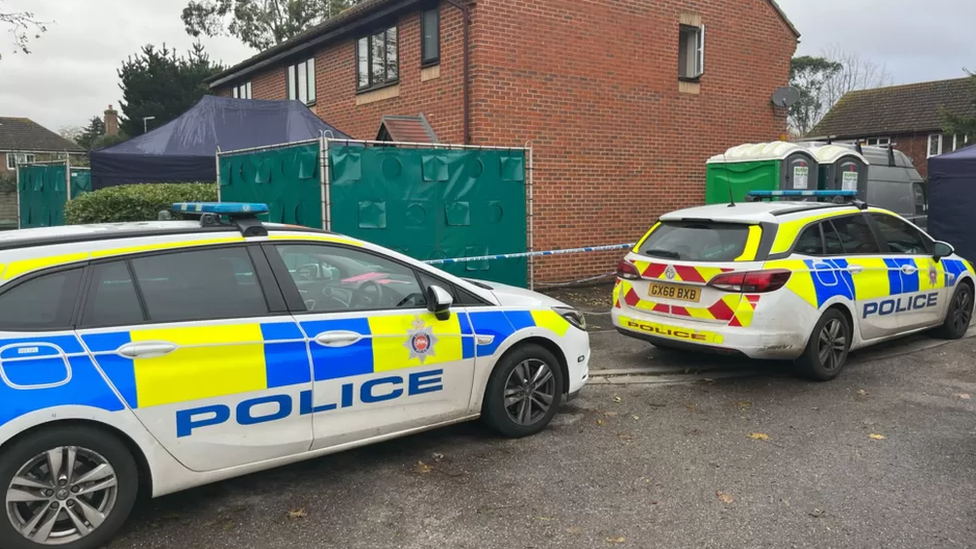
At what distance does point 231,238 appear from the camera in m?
3.88

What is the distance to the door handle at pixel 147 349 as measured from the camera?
3.34 m

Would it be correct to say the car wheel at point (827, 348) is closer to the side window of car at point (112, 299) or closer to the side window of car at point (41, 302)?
the side window of car at point (112, 299)

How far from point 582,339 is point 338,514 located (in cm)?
216

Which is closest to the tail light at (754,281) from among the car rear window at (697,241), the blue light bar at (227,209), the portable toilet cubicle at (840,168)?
the car rear window at (697,241)

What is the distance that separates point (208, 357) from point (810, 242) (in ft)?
15.8

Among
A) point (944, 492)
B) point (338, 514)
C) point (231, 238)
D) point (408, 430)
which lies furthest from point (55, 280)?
point (944, 492)

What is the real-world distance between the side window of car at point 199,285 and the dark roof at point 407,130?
8010 millimetres

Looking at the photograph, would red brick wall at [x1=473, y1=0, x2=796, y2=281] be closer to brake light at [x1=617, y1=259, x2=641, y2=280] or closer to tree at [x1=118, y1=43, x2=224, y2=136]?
brake light at [x1=617, y1=259, x2=641, y2=280]

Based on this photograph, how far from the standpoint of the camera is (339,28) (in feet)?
47.9

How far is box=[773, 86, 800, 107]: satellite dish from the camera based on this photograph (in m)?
14.3

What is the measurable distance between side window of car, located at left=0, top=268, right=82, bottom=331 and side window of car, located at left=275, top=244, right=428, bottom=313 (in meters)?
1.02

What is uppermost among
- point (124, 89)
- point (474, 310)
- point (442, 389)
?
point (124, 89)

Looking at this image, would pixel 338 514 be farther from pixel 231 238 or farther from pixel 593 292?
pixel 593 292

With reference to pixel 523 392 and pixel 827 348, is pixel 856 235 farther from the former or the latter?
pixel 523 392
